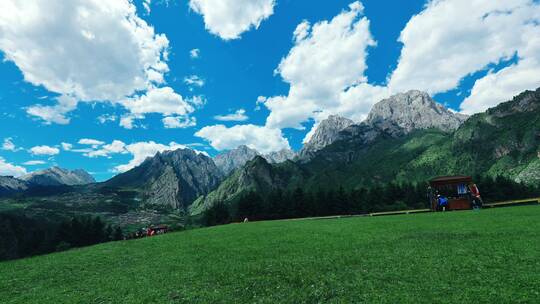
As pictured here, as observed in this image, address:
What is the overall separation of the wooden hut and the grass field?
89.4 ft

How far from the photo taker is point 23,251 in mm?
120125

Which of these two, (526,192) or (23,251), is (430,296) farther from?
(526,192)

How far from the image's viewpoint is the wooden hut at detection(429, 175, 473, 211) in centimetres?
5225

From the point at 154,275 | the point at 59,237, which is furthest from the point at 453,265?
the point at 59,237

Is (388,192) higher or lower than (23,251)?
higher

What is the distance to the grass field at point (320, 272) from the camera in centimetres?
1286

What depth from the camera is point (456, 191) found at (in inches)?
2103

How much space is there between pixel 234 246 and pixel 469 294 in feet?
64.3

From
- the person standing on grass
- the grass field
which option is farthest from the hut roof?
the grass field

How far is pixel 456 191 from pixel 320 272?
4725cm

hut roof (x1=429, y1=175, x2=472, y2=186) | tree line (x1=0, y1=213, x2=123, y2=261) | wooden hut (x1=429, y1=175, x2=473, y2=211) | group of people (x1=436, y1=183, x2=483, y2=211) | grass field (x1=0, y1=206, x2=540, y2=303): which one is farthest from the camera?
tree line (x1=0, y1=213, x2=123, y2=261)

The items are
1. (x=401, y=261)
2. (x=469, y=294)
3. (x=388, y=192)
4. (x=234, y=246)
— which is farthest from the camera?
(x=388, y=192)

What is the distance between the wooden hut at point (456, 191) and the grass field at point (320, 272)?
89.4ft

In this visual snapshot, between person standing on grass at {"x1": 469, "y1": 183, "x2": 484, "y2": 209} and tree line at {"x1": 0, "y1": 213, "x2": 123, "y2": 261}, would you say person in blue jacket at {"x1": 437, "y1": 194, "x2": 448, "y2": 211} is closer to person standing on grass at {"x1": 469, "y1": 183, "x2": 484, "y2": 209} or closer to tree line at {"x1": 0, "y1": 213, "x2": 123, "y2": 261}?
person standing on grass at {"x1": 469, "y1": 183, "x2": 484, "y2": 209}
